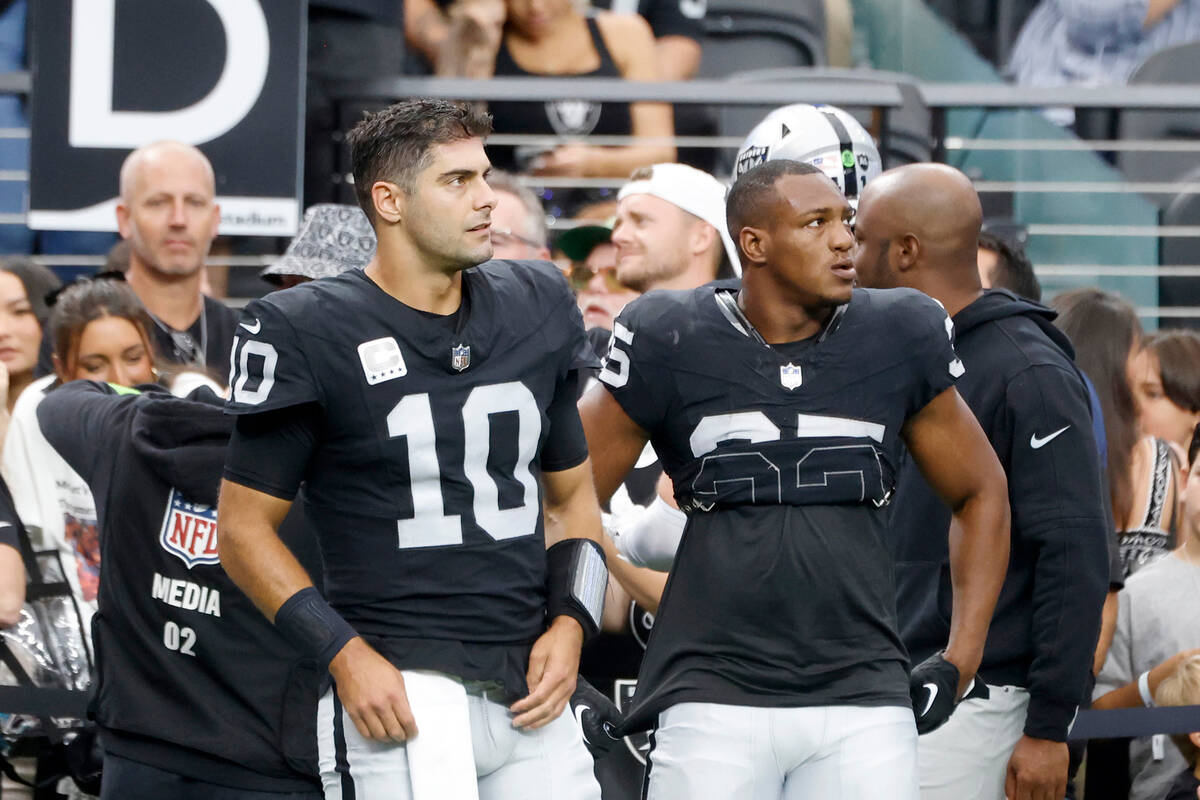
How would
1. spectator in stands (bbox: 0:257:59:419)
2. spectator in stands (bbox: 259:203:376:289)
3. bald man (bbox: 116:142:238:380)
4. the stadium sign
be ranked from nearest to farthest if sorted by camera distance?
spectator in stands (bbox: 259:203:376:289) < spectator in stands (bbox: 0:257:59:419) < bald man (bbox: 116:142:238:380) < the stadium sign

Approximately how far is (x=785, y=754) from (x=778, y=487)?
471mm

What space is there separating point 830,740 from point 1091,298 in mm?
3004

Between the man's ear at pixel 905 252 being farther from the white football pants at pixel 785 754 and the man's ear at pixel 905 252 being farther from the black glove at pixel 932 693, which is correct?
the white football pants at pixel 785 754

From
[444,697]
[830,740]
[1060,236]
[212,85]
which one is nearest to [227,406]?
[444,697]

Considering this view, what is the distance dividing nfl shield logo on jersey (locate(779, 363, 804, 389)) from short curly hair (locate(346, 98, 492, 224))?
0.71 meters

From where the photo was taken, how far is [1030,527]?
368 centimetres

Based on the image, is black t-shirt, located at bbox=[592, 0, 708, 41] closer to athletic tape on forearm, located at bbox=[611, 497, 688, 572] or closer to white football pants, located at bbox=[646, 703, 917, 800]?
athletic tape on forearm, located at bbox=[611, 497, 688, 572]

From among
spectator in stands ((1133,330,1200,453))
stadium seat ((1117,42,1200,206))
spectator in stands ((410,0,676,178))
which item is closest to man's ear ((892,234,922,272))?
spectator in stands ((1133,330,1200,453))

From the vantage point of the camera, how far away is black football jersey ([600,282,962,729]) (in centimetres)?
309

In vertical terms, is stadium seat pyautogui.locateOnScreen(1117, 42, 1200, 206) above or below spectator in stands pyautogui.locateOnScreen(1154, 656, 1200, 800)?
above

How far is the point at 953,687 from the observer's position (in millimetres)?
3309

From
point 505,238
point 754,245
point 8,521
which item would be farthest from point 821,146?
point 8,521

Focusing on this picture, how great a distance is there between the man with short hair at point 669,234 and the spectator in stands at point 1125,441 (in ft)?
3.99

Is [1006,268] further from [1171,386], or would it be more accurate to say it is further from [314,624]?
[314,624]
